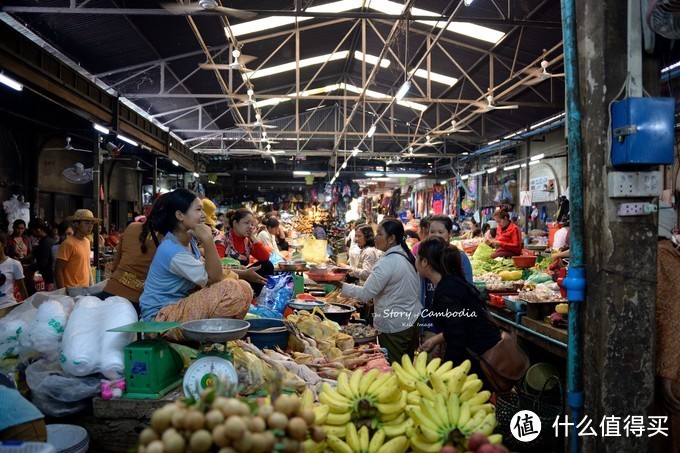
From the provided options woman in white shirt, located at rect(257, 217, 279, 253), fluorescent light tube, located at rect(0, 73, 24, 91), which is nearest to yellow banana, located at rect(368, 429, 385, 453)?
fluorescent light tube, located at rect(0, 73, 24, 91)

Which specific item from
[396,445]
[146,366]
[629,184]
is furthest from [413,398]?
[629,184]

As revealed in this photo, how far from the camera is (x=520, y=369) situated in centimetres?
311

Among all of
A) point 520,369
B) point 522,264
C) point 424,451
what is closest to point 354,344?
point 520,369

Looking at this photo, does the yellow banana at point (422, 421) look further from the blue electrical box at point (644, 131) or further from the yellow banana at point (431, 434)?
the blue electrical box at point (644, 131)

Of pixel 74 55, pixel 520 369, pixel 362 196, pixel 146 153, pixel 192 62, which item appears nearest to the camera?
pixel 520 369

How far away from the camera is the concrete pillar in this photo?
96.0 inches

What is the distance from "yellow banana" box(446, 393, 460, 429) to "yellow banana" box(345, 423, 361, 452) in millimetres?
349

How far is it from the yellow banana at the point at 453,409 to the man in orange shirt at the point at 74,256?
5565 mm

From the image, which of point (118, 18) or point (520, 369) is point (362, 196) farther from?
point (520, 369)

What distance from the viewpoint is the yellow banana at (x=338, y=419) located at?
1.83 metres

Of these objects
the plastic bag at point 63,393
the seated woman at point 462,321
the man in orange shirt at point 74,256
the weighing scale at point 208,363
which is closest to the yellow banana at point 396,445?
the weighing scale at point 208,363

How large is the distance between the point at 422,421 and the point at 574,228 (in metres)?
1.46

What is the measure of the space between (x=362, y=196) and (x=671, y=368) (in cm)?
2251

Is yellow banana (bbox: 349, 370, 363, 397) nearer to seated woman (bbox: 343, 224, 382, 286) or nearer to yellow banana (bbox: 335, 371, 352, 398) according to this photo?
yellow banana (bbox: 335, 371, 352, 398)
